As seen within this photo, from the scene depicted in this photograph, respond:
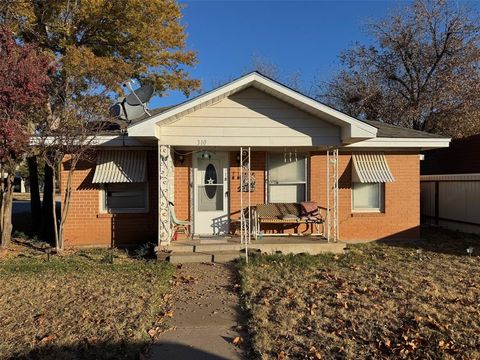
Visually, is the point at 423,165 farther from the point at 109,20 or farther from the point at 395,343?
the point at 395,343

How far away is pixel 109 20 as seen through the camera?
1419 centimetres

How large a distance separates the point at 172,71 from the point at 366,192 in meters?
10.0

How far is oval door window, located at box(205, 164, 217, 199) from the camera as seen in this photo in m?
10.8

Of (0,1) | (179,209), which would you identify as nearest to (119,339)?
(179,209)

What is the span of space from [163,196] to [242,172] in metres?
2.37

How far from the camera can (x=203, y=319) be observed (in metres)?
5.41

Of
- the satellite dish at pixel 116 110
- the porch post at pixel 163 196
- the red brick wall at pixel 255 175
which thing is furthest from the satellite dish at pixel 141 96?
the red brick wall at pixel 255 175

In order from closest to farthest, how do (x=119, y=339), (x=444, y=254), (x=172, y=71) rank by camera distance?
(x=119, y=339)
(x=444, y=254)
(x=172, y=71)

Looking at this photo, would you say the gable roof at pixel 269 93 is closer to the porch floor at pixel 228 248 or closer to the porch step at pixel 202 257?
the porch floor at pixel 228 248

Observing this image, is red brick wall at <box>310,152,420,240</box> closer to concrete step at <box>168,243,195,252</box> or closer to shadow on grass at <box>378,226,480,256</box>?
shadow on grass at <box>378,226,480,256</box>

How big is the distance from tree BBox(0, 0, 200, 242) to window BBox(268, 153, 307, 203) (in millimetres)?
5180

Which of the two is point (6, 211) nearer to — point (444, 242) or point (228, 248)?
point (228, 248)

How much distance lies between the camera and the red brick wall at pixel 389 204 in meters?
11.2

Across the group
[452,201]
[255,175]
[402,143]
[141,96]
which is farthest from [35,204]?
[452,201]
